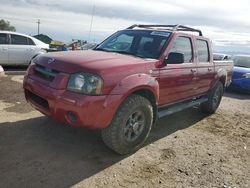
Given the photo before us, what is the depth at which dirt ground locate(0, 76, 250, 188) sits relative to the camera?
12.9 ft

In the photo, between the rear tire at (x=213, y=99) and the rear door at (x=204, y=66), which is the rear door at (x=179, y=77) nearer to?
the rear door at (x=204, y=66)

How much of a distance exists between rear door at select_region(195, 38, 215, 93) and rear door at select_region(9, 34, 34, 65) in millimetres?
7845

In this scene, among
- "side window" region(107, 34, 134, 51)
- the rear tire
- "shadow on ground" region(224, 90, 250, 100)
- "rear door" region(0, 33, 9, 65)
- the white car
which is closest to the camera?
"side window" region(107, 34, 134, 51)

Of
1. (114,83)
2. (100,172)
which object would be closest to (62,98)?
(114,83)

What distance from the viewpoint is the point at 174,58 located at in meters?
5.16

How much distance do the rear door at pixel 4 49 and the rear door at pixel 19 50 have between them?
147mm

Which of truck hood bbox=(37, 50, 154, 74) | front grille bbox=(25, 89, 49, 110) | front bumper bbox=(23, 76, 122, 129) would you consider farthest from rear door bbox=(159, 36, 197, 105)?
front grille bbox=(25, 89, 49, 110)

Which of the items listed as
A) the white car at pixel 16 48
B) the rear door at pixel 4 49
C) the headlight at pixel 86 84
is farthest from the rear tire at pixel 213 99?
the rear door at pixel 4 49

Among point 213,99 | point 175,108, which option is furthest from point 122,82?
point 213,99

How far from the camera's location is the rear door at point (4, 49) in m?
11.9

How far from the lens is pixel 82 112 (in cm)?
395

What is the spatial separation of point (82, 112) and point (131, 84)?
2.68 ft

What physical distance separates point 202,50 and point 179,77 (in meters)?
1.48

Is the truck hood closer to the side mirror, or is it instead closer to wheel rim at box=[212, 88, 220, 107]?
the side mirror
